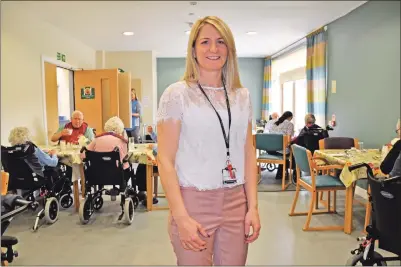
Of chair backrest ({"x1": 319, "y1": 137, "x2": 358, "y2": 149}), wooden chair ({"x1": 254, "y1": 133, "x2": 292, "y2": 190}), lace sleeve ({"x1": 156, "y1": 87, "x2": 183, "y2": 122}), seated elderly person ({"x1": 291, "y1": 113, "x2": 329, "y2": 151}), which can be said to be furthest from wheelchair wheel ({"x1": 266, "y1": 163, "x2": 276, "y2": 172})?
lace sleeve ({"x1": 156, "y1": 87, "x2": 183, "y2": 122})

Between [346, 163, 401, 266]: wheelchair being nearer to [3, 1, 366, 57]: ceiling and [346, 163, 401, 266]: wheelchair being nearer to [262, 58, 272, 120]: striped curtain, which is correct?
[3, 1, 366, 57]: ceiling

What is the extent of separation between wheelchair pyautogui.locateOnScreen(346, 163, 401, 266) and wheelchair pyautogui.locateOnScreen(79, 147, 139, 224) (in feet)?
6.39

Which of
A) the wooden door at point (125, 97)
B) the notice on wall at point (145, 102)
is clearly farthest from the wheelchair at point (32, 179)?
the notice on wall at point (145, 102)

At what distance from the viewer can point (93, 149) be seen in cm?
296

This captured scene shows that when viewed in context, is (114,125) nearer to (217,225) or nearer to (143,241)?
(143,241)

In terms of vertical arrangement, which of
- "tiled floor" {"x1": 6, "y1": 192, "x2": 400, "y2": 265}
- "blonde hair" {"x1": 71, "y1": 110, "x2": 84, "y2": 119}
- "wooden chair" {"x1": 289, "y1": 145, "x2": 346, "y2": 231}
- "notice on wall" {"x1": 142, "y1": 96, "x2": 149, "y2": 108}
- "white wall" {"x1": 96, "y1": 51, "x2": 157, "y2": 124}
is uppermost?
"white wall" {"x1": 96, "y1": 51, "x2": 157, "y2": 124}

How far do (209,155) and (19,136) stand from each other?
224 centimetres

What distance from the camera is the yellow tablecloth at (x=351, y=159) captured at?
2686mm

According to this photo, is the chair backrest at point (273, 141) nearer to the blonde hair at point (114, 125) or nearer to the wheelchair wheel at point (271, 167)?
the wheelchair wheel at point (271, 167)

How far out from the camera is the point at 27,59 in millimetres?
2637

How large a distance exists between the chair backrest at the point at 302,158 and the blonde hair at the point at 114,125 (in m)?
1.54

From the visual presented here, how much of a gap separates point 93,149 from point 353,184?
87.3 inches

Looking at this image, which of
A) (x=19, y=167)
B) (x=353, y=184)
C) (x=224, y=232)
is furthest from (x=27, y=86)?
(x=353, y=184)

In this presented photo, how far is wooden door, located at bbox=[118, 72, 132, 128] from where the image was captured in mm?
2439
